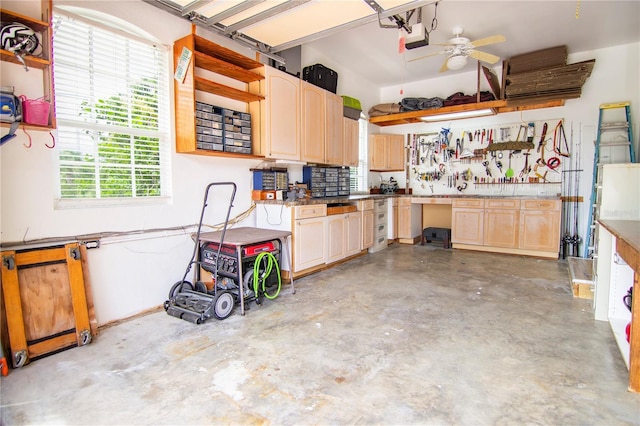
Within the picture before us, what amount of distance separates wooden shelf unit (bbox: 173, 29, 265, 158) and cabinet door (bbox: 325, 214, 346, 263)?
5.11ft

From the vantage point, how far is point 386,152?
23.1ft

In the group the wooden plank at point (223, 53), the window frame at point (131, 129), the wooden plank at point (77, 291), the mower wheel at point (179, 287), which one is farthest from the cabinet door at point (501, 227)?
the wooden plank at point (77, 291)

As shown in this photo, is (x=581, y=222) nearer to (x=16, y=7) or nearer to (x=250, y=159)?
(x=250, y=159)

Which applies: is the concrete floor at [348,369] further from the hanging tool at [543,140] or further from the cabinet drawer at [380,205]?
the hanging tool at [543,140]

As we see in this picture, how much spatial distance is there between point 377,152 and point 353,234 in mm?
2496

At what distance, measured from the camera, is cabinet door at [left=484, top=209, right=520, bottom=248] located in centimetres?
560

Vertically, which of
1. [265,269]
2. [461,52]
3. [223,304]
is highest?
[461,52]

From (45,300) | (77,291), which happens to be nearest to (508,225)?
(77,291)

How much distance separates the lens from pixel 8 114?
2.12m

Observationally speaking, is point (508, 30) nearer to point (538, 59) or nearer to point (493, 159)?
point (538, 59)

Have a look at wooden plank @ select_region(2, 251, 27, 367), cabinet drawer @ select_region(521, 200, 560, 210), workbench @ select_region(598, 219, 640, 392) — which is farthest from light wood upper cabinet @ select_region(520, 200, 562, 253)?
wooden plank @ select_region(2, 251, 27, 367)

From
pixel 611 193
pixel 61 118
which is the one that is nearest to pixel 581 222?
pixel 611 193

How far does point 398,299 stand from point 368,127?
4.40 m

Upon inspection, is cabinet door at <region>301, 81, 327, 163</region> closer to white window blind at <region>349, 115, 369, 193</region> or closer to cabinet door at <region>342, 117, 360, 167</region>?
cabinet door at <region>342, 117, 360, 167</region>
